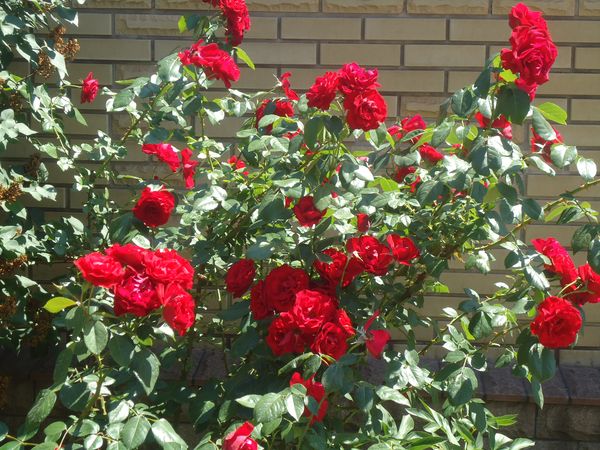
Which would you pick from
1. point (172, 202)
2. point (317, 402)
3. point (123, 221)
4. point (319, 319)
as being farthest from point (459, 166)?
point (123, 221)

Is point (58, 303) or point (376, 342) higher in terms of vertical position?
point (58, 303)

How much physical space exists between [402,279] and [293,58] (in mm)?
897

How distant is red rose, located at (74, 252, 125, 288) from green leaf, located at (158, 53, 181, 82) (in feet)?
2.17

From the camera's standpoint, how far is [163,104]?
7.88ft

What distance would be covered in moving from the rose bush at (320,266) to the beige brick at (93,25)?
75 cm

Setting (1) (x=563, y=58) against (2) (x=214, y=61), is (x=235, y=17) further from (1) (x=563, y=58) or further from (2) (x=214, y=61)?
(1) (x=563, y=58)

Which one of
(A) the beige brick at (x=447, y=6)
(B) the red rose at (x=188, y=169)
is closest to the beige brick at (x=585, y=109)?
(A) the beige brick at (x=447, y=6)

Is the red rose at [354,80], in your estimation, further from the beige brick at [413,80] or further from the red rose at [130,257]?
the beige brick at [413,80]

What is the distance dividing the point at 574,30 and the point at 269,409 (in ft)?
6.28

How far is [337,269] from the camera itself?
6.81ft

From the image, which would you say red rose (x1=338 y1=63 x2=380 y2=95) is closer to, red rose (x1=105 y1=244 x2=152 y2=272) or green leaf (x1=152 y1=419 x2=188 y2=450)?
red rose (x1=105 y1=244 x2=152 y2=272)

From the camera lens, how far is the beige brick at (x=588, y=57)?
2.84 meters

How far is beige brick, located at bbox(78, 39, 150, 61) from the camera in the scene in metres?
2.93

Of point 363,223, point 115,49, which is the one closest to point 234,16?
point 363,223
